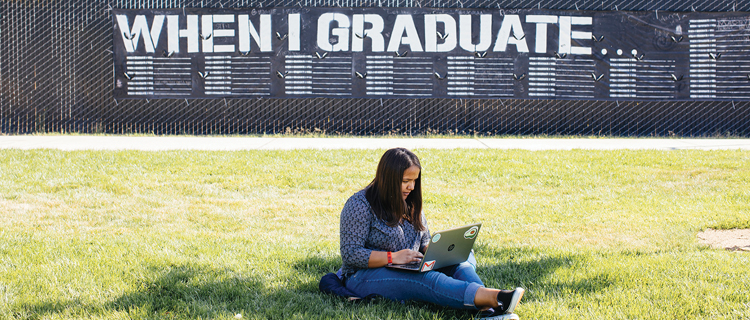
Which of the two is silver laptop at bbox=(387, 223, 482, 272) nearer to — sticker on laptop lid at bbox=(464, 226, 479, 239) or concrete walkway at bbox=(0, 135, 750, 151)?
sticker on laptop lid at bbox=(464, 226, 479, 239)

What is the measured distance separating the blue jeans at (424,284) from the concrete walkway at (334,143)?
266 inches

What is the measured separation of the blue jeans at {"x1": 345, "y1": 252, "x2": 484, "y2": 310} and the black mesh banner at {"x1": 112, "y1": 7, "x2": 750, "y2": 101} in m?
9.75

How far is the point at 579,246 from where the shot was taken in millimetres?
5027

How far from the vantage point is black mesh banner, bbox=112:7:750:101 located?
12898mm

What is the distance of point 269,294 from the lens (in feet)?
12.4

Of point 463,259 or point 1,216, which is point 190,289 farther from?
point 1,216

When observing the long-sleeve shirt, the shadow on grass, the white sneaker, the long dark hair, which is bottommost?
the shadow on grass

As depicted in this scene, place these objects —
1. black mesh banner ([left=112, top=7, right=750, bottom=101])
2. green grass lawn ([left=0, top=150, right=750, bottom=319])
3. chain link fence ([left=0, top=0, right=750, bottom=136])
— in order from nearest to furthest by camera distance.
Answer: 1. green grass lawn ([left=0, top=150, right=750, bottom=319])
2. black mesh banner ([left=112, top=7, right=750, bottom=101])
3. chain link fence ([left=0, top=0, right=750, bottom=136])

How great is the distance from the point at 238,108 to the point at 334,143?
11.0 ft

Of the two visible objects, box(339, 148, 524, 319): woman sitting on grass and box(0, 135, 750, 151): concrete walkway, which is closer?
box(339, 148, 524, 319): woman sitting on grass

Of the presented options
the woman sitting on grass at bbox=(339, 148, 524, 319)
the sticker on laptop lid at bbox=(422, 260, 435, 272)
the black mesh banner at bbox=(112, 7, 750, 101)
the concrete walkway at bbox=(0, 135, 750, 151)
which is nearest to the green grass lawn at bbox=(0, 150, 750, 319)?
the woman sitting on grass at bbox=(339, 148, 524, 319)

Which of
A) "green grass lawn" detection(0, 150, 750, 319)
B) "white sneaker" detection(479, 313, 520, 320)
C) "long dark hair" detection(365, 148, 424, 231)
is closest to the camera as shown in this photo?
"white sneaker" detection(479, 313, 520, 320)

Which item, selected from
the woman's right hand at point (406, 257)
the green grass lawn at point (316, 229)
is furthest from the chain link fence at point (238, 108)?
the woman's right hand at point (406, 257)

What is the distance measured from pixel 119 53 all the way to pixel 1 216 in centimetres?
778
